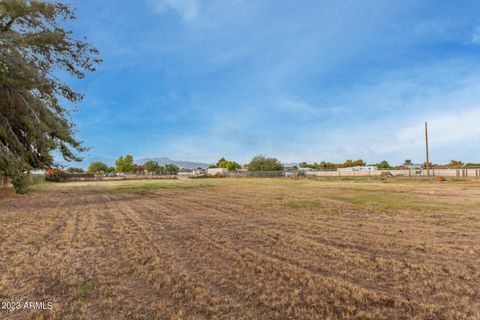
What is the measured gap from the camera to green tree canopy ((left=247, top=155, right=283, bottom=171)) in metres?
74.1

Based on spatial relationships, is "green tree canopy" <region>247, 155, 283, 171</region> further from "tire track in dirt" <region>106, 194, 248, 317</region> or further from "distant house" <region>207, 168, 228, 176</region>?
"tire track in dirt" <region>106, 194, 248, 317</region>

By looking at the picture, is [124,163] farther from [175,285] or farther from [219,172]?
[175,285]

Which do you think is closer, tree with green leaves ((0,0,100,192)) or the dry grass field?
the dry grass field

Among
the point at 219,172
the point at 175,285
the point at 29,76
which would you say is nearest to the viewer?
the point at 175,285

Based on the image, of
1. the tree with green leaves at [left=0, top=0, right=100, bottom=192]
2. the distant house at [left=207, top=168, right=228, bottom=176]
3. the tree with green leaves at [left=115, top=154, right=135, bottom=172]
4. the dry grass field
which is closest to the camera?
the dry grass field

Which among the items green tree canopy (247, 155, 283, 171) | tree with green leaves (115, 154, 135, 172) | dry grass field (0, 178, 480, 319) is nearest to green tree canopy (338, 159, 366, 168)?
green tree canopy (247, 155, 283, 171)

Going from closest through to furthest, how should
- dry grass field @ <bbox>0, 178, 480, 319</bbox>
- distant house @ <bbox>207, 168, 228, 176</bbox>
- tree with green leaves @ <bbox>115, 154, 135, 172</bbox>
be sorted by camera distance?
dry grass field @ <bbox>0, 178, 480, 319</bbox> < distant house @ <bbox>207, 168, 228, 176</bbox> < tree with green leaves @ <bbox>115, 154, 135, 172</bbox>

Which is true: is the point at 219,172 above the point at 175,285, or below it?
above

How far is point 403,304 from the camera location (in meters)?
3.18

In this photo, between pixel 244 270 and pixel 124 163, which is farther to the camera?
pixel 124 163

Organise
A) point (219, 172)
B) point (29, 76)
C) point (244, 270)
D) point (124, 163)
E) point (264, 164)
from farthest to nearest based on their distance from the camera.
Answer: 1. point (124, 163)
2. point (219, 172)
3. point (264, 164)
4. point (29, 76)
5. point (244, 270)

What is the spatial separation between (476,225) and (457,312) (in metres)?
6.18

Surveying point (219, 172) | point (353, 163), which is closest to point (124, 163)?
point (219, 172)

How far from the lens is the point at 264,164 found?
7462 centimetres
